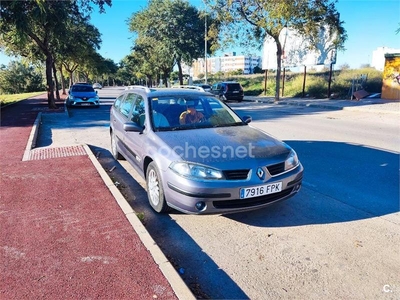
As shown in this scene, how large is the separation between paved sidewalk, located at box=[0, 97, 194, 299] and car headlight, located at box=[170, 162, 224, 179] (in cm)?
80

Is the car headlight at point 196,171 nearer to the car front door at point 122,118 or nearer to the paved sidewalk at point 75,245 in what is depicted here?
the paved sidewalk at point 75,245

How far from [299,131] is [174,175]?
746 cm

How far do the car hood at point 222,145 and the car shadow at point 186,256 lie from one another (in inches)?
36.9

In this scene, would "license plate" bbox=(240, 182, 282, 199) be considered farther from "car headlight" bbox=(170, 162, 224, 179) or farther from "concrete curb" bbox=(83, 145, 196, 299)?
"concrete curb" bbox=(83, 145, 196, 299)

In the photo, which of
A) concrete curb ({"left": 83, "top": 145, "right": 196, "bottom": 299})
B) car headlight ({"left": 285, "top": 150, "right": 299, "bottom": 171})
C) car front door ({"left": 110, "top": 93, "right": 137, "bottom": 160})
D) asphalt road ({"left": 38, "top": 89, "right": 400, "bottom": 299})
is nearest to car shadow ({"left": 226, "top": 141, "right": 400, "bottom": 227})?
asphalt road ({"left": 38, "top": 89, "right": 400, "bottom": 299})

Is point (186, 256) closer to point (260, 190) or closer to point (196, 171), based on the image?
point (196, 171)

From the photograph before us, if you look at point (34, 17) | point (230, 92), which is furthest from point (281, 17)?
point (34, 17)

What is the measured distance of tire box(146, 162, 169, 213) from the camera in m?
3.81

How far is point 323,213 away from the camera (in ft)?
13.1

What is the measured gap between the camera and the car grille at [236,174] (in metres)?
3.32

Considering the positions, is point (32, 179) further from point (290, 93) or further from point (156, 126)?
point (290, 93)

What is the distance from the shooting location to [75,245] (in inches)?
126

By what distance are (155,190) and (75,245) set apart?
1.18 m

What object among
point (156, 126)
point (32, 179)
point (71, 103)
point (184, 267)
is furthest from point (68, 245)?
point (71, 103)
